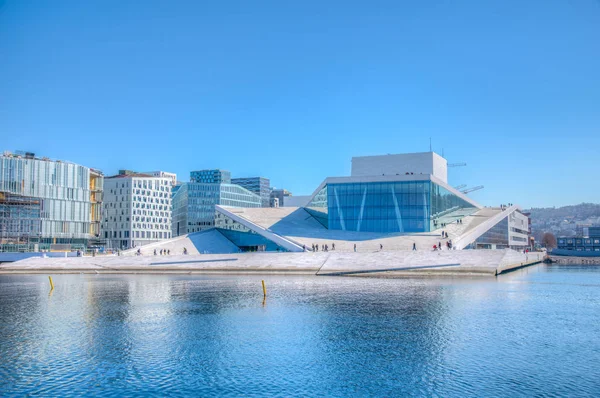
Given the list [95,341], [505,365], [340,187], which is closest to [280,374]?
[505,365]

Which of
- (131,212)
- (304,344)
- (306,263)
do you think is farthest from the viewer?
(131,212)

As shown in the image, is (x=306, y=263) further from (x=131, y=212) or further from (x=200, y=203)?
(x=200, y=203)

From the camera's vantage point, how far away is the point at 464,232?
65.1 meters

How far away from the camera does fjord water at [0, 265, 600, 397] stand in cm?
1510

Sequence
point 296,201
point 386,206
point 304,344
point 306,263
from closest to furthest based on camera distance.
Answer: point 304,344
point 306,263
point 386,206
point 296,201

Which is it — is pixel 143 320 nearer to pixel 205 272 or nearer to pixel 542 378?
pixel 542 378

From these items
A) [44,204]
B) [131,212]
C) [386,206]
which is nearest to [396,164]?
[386,206]

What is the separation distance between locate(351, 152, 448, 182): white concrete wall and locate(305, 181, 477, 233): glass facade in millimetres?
7601

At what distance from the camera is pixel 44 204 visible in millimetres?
88688

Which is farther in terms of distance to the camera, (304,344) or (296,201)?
(296,201)

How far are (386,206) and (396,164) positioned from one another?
1309 centimetres

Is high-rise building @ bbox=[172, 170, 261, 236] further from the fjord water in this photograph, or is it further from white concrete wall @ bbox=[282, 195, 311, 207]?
the fjord water

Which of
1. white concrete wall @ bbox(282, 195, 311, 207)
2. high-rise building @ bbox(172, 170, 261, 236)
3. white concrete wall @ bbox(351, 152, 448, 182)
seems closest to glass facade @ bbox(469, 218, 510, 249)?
white concrete wall @ bbox(351, 152, 448, 182)

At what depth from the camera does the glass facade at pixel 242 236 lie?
63912 mm
